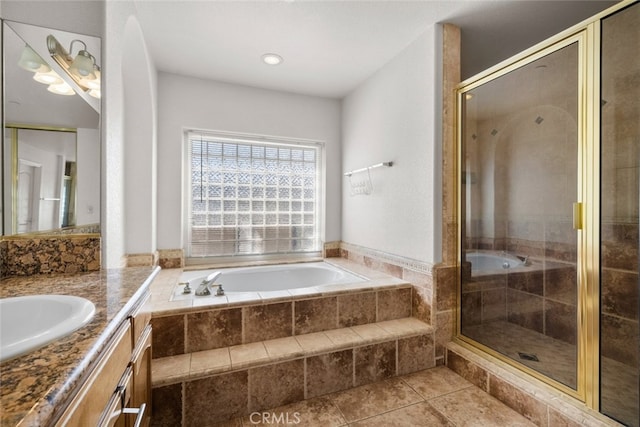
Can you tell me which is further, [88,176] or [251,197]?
[251,197]

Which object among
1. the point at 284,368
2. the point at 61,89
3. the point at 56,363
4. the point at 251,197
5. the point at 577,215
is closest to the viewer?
the point at 56,363

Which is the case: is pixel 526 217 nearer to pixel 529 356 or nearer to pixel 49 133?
pixel 529 356

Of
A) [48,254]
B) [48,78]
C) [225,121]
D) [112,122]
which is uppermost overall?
[225,121]

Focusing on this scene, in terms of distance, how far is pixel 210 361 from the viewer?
1.56 metres

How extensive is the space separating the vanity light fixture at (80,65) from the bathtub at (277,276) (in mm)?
1644

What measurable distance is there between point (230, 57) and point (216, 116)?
0.62 meters

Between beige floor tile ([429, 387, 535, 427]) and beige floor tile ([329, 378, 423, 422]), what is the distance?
155 mm

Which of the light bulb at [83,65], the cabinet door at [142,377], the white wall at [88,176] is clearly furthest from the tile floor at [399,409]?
the light bulb at [83,65]

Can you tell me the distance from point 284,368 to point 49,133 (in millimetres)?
1609

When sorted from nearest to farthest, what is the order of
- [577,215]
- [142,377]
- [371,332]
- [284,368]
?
[142,377] → [577,215] → [284,368] → [371,332]

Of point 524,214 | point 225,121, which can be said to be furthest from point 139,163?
point 524,214

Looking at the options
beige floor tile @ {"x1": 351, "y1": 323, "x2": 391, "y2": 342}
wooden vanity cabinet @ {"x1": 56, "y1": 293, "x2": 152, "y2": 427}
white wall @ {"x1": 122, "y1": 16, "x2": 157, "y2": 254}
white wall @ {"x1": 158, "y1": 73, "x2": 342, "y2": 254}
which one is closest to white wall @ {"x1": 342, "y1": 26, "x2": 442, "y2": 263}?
white wall @ {"x1": 158, "y1": 73, "x2": 342, "y2": 254}

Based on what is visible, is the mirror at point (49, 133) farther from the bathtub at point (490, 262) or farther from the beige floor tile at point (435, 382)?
the bathtub at point (490, 262)
